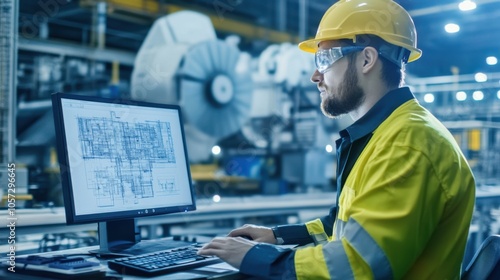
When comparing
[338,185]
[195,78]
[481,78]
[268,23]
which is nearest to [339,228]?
[338,185]

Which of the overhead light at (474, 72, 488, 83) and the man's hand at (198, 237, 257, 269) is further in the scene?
the overhead light at (474, 72, 488, 83)

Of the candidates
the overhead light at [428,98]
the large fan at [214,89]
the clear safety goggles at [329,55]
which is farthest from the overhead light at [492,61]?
the clear safety goggles at [329,55]

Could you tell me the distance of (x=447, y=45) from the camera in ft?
20.4

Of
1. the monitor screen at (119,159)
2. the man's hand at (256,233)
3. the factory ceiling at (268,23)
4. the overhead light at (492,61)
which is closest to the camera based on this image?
the monitor screen at (119,159)

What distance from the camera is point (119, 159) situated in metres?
1.43

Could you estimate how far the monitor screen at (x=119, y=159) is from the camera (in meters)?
1.30

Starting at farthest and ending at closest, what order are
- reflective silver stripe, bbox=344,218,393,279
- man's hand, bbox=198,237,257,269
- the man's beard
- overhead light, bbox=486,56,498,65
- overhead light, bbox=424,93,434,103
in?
1. overhead light, bbox=424,93,434,103
2. overhead light, bbox=486,56,498,65
3. the man's beard
4. man's hand, bbox=198,237,257,269
5. reflective silver stripe, bbox=344,218,393,279

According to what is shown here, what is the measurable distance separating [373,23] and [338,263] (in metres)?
0.67

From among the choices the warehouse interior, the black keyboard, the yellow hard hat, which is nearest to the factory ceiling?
the warehouse interior

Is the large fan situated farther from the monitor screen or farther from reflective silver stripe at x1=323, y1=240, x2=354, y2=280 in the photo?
reflective silver stripe at x1=323, y1=240, x2=354, y2=280

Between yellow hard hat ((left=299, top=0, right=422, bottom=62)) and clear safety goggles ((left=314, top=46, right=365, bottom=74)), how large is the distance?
31mm

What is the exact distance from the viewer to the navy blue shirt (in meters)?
1.11

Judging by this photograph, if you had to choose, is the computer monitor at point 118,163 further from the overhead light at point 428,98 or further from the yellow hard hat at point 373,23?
the overhead light at point 428,98

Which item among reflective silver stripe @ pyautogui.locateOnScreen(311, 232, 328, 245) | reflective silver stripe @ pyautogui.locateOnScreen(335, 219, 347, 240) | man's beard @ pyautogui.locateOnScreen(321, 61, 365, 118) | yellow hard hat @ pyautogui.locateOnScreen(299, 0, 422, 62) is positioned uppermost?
yellow hard hat @ pyautogui.locateOnScreen(299, 0, 422, 62)
